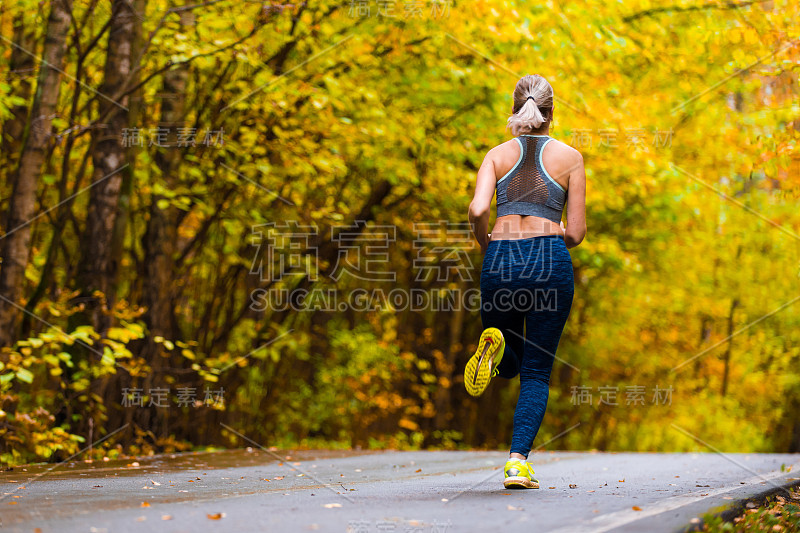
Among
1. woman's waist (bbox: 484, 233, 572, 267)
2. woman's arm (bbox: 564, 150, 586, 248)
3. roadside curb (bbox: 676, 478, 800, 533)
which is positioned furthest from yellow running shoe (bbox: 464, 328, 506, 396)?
roadside curb (bbox: 676, 478, 800, 533)

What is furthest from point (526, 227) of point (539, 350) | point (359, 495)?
point (359, 495)

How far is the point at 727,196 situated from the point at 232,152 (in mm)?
13045

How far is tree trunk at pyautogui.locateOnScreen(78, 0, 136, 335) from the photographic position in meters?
9.88

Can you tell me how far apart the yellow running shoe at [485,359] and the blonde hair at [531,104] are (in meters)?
1.18

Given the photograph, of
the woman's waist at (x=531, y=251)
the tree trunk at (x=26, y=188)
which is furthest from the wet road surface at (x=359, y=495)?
the tree trunk at (x=26, y=188)

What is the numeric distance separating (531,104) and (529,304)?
45.2 inches

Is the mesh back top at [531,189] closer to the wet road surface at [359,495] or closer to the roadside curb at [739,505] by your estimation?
the wet road surface at [359,495]

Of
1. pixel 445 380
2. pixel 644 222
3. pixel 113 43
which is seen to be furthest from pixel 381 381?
pixel 113 43

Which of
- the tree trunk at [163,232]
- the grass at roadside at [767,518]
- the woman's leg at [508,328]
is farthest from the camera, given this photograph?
the tree trunk at [163,232]

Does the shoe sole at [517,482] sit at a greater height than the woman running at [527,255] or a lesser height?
lesser

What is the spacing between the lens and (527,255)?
543cm

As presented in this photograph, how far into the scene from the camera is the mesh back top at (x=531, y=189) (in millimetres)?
5512

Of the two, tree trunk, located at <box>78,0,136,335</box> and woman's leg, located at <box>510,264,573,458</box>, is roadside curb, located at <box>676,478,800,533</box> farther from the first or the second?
tree trunk, located at <box>78,0,136,335</box>

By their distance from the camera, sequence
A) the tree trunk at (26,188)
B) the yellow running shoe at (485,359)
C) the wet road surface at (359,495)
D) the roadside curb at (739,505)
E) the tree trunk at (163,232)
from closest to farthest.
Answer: the wet road surface at (359,495), the roadside curb at (739,505), the yellow running shoe at (485,359), the tree trunk at (26,188), the tree trunk at (163,232)
